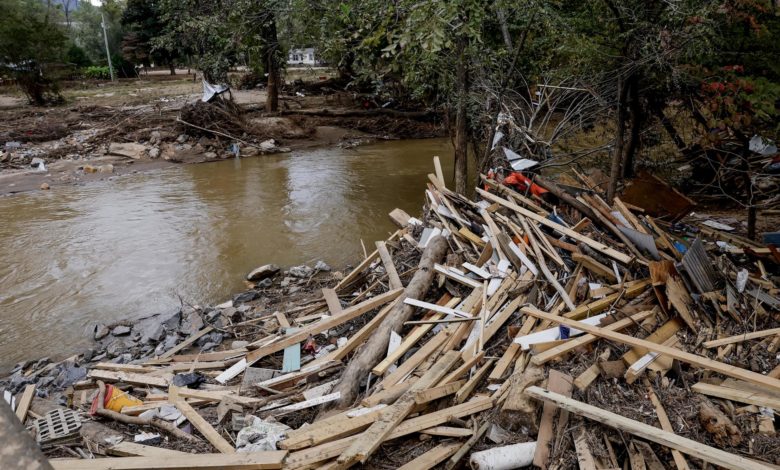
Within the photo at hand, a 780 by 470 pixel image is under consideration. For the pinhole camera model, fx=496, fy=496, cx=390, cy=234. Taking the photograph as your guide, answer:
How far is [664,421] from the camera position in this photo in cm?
335

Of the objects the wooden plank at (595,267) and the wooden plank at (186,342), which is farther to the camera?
the wooden plank at (186,342)

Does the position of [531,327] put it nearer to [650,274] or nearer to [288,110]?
[650,274]

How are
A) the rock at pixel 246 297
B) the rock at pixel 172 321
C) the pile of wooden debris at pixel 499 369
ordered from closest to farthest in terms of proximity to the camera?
the pile of wooden debris at pixel 499 369, the rock at pixel 172 321, the rock at pixel 246 297

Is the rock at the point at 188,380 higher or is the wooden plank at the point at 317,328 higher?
the wooden plank at the point at 317,328

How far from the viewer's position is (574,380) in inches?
145

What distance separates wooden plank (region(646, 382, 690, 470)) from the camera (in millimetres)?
2973

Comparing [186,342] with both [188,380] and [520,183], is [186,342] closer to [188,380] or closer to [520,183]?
[188,380]

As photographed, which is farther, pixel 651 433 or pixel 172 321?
pixel 172 321

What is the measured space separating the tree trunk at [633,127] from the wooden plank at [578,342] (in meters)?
3.97

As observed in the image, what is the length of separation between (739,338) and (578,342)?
1326 mm

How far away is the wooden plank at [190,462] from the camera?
123 inches

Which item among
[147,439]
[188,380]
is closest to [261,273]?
[188,380]

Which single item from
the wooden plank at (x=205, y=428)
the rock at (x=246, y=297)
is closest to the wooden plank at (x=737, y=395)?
the wooden plank at (x=205, y=428)

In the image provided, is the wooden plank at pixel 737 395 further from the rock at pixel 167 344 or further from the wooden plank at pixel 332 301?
the rock at pixel 167 344
